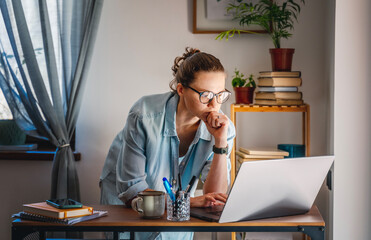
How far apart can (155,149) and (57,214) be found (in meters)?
0.55

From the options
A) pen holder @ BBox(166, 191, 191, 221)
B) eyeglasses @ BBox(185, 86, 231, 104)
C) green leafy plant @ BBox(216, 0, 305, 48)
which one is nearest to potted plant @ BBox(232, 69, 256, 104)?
green leafy plant @ BBox(216, 0, 305, 48)

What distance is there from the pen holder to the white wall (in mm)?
1260

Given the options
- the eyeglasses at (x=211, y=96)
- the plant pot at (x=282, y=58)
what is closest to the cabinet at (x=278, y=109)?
the plant pot at (x=282, y=58)

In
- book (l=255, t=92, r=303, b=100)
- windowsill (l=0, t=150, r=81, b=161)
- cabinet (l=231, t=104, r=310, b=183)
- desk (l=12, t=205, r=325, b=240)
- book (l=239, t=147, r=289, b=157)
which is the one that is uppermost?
book (l=255, t=92, r=303, b=100)

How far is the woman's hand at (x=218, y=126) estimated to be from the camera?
1910 millimetres

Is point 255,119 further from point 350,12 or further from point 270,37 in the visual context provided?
point 350,12

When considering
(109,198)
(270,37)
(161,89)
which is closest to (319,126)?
→ (270,37)

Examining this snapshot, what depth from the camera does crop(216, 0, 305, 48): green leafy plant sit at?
115 inches

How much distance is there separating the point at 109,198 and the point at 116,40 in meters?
1.24

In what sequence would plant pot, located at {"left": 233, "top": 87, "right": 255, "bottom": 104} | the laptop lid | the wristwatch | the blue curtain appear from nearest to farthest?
the laptop lid < the wristwatch < plant pot, located at {"left": 233, "top": 87, "right": 255, "bottom": 104} < the blue curtain

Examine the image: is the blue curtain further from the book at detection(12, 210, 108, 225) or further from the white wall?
the white wall

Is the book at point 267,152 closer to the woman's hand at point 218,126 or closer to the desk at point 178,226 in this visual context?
the woman's hand at point 218,126

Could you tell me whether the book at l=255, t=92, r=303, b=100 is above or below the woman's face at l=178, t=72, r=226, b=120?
below

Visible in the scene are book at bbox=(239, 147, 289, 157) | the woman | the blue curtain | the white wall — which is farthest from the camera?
the blue curtain
